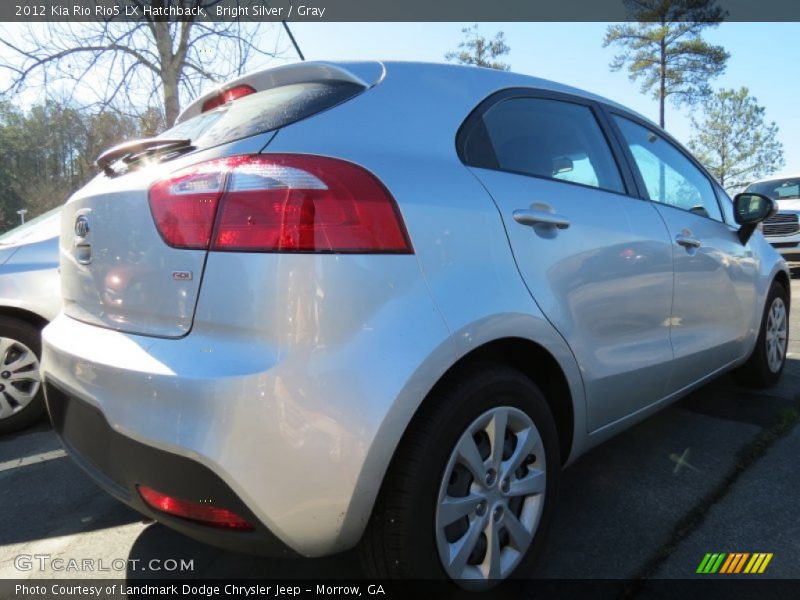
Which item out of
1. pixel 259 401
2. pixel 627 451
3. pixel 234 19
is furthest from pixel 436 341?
pixel 234 19

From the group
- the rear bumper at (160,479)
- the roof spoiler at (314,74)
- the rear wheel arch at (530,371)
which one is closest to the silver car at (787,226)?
the rear wheel arch at (530,371)

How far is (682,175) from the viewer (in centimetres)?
306

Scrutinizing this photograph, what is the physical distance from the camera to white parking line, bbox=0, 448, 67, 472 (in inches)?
117

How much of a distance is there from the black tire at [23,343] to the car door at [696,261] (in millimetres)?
3420

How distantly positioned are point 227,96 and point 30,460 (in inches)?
88.8

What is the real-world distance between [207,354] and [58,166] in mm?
40011

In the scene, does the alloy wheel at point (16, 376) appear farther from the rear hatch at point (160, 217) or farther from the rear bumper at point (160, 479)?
the rear bumper at point (160, 479)

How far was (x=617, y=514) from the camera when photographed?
7.52ft

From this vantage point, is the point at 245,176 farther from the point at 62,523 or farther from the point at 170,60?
the point at 170,60

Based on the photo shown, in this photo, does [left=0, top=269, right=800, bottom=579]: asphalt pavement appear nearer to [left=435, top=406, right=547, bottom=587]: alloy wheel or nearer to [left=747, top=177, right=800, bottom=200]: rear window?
[left=435, top=406, right=547, bottom=587]: alloy wheel

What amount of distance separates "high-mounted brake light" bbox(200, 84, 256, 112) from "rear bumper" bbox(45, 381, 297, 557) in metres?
1.17

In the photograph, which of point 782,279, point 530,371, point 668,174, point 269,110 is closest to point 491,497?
point 530,371

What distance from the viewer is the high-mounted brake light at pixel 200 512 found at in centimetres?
140

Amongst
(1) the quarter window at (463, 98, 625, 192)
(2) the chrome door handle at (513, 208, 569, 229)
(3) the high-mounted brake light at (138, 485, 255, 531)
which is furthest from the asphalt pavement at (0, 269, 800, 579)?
(1) the quarter window at (463, 98, 625, 192)
